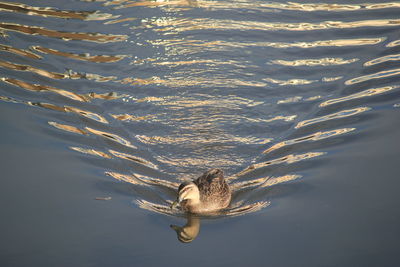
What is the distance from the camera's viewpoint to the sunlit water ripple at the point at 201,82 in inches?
378

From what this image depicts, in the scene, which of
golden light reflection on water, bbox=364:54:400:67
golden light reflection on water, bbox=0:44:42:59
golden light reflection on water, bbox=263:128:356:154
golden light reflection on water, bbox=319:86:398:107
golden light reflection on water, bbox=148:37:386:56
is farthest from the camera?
golden light reflection on water, bbox=148:37:386:56

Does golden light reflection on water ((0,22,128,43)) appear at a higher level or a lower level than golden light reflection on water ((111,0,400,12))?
lower

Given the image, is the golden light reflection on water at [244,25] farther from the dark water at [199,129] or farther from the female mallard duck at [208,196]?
the female mallard duck at [208,196]

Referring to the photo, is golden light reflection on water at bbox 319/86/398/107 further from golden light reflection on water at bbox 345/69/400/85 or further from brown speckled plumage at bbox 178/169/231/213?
Result: brown speckled plumage at bbox 178/169/231/213

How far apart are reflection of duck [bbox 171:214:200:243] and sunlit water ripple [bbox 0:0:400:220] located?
10.5 inches

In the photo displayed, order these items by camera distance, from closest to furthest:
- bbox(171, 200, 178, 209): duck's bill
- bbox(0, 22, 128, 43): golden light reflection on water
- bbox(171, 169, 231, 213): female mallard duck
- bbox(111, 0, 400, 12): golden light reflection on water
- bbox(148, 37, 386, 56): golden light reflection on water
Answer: bbox(171, 200, 178, 209): duck's bill, bbox(171, 169, 231, 213): female mallard duck, bbox(148, 37, 386, 56): golden light reflection on water, bbox(0, 22, 128, 43): golden light reflection on water, bbox(111, 0, 400, 12): golden light reflection on water

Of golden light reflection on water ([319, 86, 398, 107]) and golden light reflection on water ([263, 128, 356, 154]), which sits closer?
golden light reflection on water ([263, 128, 356, 154])

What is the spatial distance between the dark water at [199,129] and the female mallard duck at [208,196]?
240mm

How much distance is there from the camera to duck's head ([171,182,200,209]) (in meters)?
8.27

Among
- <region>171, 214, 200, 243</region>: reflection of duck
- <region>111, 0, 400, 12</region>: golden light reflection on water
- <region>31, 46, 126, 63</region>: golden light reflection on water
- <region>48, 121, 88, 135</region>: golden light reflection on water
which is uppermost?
<region>111, 0, 400, 12</region>: golden light reflection on water

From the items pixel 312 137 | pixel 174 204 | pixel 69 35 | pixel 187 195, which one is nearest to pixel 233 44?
pixel 69 35

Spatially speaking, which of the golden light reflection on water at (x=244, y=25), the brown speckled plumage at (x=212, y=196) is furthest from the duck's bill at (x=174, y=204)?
the golden light reflection on water at (x=244, y=25)

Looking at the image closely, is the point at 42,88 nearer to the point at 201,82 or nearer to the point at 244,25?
the point at 201,82

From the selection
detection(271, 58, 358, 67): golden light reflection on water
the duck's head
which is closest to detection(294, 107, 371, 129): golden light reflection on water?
detection(271, 58, 358, 67): golden light reflection on water
